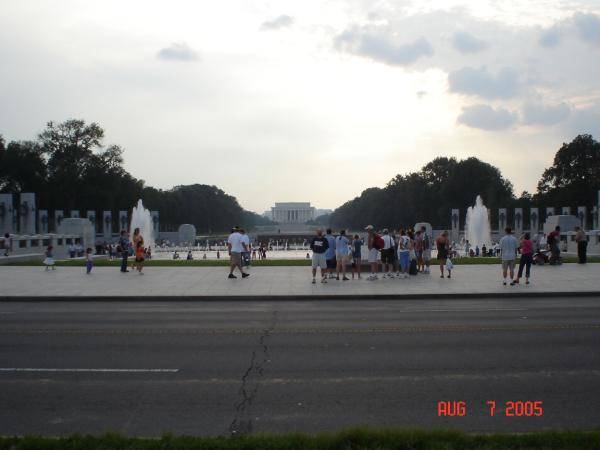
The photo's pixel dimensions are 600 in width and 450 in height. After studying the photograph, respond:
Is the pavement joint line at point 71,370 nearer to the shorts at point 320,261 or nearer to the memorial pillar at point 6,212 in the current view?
the shorts at point 320,261

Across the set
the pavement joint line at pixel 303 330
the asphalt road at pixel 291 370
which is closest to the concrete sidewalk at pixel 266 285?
the asphalt road at pixel 291 370

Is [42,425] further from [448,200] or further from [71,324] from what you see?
[448,200]

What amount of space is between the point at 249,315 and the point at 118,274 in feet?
37.3

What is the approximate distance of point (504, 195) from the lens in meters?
108

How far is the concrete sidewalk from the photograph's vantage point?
693 inches

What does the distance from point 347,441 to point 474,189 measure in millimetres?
107205

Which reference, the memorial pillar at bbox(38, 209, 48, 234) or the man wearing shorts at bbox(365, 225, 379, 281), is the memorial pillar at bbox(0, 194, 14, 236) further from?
the man wearing shorts at bbox(365, 225, 379, 281)

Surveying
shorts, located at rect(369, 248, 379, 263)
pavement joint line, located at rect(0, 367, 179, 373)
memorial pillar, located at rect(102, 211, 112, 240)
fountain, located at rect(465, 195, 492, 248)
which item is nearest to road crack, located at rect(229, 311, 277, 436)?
pavement joint line, located at rect(0, 367, 179, 373)

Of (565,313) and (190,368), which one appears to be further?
(565,313)

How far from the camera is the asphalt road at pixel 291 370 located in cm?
646

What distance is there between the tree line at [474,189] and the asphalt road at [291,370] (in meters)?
82.2

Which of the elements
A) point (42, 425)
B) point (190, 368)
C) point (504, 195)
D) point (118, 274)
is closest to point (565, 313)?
point (190, 368)

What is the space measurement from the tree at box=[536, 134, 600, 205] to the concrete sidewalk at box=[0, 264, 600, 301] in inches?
2650

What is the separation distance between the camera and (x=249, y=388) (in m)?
7.66
